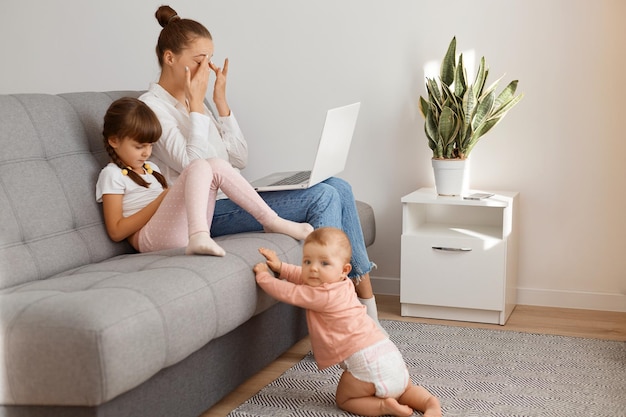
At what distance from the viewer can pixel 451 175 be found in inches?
125

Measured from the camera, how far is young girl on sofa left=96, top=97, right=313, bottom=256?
245cm

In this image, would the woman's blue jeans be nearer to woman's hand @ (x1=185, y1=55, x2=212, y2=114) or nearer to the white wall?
woman's hand @ (x1=185, y1=55, x2=212, y2=114)

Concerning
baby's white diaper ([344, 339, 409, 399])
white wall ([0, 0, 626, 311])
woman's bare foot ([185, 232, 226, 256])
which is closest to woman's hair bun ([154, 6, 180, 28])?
white wall ([0, 0, 626, 311])

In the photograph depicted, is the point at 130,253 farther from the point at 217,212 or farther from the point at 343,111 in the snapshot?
the point at 343,111

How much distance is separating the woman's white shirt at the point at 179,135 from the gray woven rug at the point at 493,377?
0.78 metres

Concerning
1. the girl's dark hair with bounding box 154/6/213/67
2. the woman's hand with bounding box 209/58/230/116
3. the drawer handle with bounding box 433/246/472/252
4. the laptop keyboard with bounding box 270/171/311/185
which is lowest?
the drawer handle with bounding box 433/246/472/252

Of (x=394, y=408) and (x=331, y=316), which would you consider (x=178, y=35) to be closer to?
(x=331, y=316)

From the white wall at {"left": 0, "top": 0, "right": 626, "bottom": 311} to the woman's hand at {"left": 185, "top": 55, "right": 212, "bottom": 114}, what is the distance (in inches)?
34.8

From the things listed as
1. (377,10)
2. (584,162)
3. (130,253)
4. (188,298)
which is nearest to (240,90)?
(377,10)

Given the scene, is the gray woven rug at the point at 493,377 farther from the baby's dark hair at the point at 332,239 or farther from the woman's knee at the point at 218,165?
the woman's knee at the point at 218,165

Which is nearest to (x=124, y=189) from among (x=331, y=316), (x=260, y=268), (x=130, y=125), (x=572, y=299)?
(x=130, y=125)

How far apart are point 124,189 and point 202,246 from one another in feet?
1.52

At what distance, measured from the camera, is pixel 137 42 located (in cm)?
388

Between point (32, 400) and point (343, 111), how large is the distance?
4.76 ft
